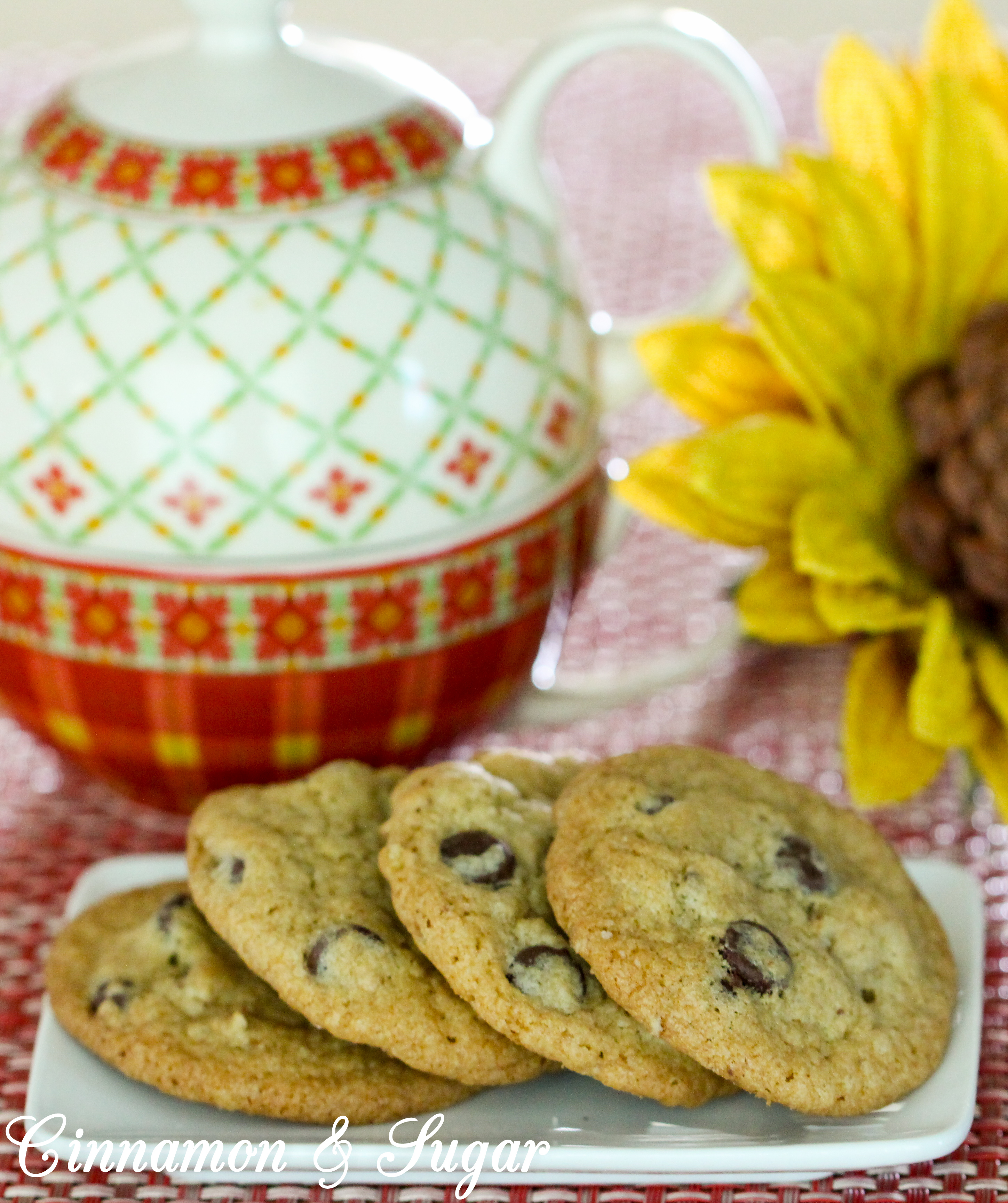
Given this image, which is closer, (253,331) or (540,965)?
(540,965)

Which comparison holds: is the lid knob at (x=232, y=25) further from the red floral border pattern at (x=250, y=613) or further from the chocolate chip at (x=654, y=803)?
the chocolate chip at (x=654, y=803)

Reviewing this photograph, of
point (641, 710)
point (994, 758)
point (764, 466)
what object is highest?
point (764, 466)

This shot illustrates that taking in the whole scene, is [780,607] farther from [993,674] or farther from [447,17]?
[447,17]

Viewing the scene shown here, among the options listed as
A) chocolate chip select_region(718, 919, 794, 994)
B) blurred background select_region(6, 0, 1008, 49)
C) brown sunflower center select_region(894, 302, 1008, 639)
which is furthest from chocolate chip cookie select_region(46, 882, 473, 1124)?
blurred background select_region(6, 0, 1008, 49)

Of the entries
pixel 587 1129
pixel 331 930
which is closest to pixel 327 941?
pixel 331 930

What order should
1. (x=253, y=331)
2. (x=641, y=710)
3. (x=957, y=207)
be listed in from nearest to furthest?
(x=253, y=331), (x=957, y=207), (x=641, y=710)

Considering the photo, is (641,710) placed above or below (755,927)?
below

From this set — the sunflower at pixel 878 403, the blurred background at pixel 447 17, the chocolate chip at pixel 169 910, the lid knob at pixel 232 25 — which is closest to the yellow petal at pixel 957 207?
the sunflower at pixel 878 403
